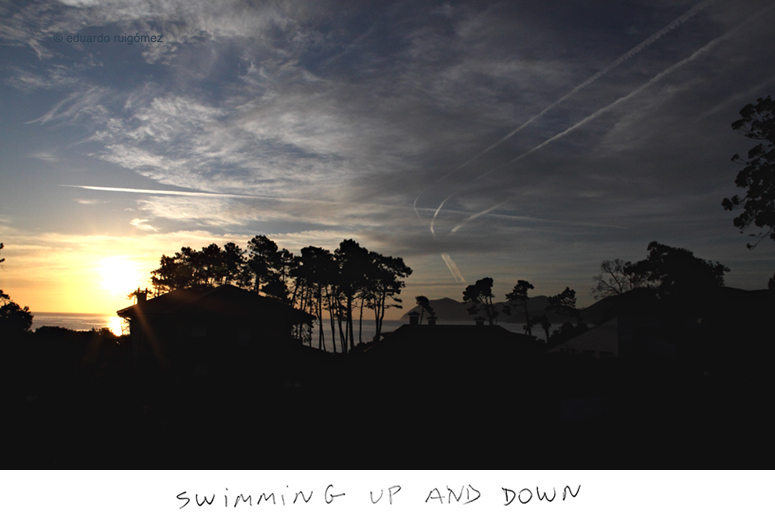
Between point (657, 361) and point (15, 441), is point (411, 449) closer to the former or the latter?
point (15, 441)

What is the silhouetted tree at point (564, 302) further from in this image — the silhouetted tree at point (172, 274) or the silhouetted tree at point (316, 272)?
the silhouetted tree at point (172, 274)

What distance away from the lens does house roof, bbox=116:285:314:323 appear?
32.3 metres

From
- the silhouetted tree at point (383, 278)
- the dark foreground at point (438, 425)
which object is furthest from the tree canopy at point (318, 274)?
the dark foreground at point (438, 425)

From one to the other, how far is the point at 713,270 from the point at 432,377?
61956mm

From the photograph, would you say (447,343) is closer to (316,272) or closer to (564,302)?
(316,272)

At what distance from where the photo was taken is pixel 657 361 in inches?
1469

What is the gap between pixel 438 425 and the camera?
19.0 meters

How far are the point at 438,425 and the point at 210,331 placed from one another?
70.1 feet

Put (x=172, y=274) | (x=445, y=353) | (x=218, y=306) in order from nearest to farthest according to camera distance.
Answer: (x=445, y=353)
(x=218, y=306)
(x=172, y=274)

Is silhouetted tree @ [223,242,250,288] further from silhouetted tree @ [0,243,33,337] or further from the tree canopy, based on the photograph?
silhouetted tree @ [0,243,33,337]

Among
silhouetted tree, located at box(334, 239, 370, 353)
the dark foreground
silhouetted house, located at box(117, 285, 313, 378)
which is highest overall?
silhouetted tree, located at box(334, 239, 370, 353)

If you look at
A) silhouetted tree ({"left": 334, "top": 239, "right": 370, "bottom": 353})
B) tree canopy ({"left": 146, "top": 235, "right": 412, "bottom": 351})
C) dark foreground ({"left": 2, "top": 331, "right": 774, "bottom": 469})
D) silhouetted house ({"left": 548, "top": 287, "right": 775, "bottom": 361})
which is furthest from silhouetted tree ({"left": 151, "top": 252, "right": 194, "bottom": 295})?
silhouetted house ({"left": 548, "top": 287, "right": 775, "bottom": 361})

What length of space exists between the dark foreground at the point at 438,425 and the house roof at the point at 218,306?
8.09m

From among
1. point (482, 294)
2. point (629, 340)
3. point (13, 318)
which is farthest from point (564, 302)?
point (13, 318)
